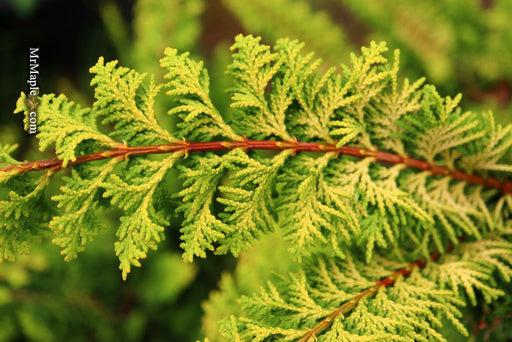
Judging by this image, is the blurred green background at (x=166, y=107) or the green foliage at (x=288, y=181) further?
the blurred green background at (x=166, y=107)

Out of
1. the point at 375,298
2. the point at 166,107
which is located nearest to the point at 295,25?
the point at 166,107

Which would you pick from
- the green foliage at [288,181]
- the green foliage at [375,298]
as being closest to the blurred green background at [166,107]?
the green foliage at [375,298]

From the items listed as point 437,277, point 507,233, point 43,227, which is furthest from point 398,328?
point 43,227

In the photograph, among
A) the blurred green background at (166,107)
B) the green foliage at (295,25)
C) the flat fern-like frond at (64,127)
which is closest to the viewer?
the flat fern-like frond at (64,127)

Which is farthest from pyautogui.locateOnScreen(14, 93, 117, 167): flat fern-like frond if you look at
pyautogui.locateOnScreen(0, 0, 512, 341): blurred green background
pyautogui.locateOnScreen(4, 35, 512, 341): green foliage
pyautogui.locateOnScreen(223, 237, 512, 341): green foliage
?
pyautogui.locateOnScreen(0, 0, 512, 341): blurred green background

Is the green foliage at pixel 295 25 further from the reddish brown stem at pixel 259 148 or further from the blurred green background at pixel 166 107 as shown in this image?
the reddish brown stem at pixel 259 148

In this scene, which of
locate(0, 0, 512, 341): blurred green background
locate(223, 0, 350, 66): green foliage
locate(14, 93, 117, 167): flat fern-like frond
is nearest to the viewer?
locate(14, 93, 117, 167): flat fern-like frond

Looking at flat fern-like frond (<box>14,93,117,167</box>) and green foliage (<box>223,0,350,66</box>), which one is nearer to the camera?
flat fern-like frond (<box>14,93,117,167</box>)

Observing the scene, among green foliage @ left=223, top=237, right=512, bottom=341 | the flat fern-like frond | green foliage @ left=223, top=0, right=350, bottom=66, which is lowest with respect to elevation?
green foliage @ left=223, top=237, right=512, bottom=341

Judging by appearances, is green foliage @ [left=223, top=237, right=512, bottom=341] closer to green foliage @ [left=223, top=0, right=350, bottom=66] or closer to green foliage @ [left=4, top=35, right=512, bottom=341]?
green foliage @ [left=4, top=35, right=512, bottom=341]
